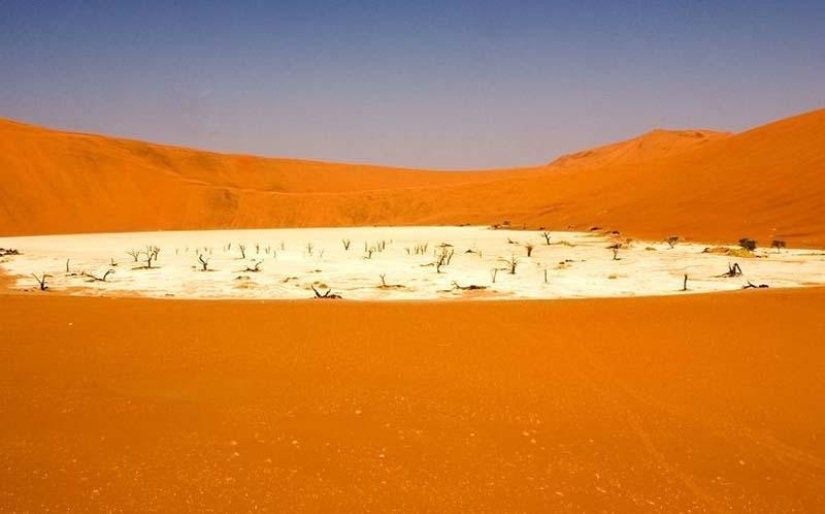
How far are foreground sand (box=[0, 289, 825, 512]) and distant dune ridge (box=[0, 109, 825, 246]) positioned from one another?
11.4m

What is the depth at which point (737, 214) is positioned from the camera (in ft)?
54.6

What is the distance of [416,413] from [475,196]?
111 feet

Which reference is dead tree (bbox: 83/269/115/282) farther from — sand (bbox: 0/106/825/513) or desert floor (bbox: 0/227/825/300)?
sand (bbox: 0/106/825/513)

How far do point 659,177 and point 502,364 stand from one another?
23445mm

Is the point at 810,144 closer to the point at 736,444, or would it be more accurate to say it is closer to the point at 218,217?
the point at 736,444

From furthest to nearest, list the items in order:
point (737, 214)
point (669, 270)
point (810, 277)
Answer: point (737, 214) → point (669, 270) → point (810, 277)

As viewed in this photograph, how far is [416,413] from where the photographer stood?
2.89 metres

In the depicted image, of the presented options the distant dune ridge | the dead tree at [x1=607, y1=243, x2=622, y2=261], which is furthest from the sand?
the distant dune ridge

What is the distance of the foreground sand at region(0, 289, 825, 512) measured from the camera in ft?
7.11

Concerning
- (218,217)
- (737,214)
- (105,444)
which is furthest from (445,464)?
(218,217)

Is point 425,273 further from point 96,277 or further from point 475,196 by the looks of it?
point 475,196

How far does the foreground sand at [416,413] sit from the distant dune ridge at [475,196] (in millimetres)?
11362

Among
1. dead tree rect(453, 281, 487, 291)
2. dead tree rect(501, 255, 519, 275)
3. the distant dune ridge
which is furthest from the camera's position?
the distant dune ridge

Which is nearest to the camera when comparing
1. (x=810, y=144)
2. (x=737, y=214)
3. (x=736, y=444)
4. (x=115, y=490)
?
(x=115, y=490)
